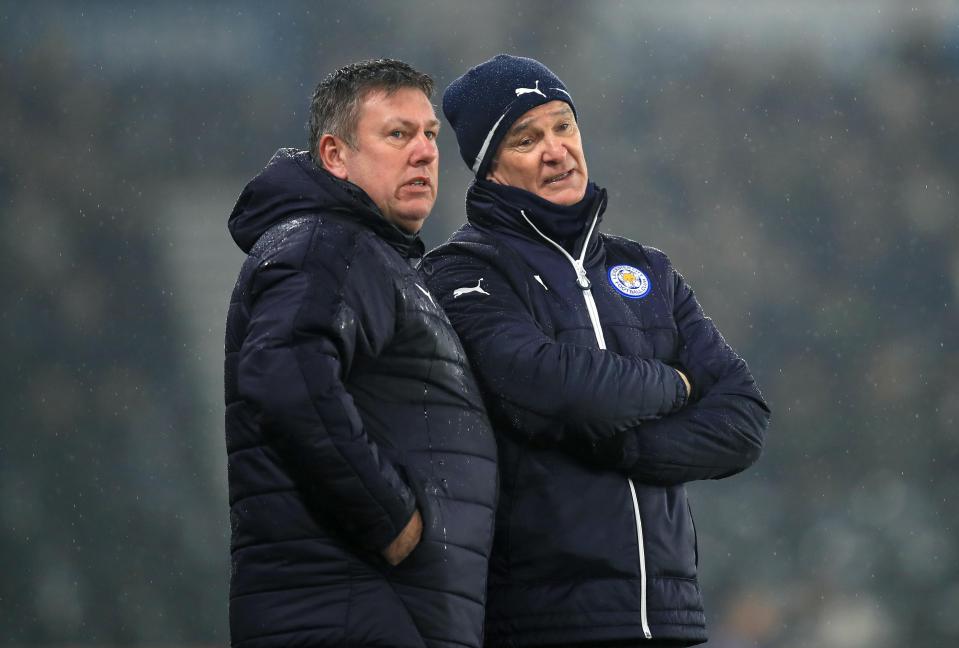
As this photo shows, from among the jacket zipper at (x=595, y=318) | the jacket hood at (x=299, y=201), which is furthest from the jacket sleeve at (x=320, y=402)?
the jacket zipper at (x=595, y=318)

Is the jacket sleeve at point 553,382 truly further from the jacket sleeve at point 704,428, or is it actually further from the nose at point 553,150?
the nose at point 553,150

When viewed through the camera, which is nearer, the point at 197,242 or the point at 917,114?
the point at 197,242

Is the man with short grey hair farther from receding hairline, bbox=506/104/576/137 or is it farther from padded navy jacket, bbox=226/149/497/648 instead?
receding hairline, bbox=506/104/576/137

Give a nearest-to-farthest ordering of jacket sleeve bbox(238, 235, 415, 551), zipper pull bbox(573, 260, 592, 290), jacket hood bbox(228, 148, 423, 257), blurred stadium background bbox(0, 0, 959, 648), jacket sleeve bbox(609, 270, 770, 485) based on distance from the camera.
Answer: jacket sleeve bbox(238, 235, 415, 551) < jacket hood bbox(228, 148, 423, 257) < jacket sleeve bbox(609, 270, 770, 485) < zipper pull bbox(573, 260, 592, 290) < blurred stadium background bbox(0, 0, 959, 648)

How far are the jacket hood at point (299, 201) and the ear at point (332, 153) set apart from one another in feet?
0.12

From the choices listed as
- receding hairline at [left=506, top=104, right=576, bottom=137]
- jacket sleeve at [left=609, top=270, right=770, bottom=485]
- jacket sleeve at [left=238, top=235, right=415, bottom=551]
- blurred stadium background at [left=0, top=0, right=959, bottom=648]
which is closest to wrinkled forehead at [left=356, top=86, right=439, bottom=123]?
receding hairline at [left=506, top=104, right=576, bottom=137]

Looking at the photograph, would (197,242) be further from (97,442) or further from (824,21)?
(824,21)

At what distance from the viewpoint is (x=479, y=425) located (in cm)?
176

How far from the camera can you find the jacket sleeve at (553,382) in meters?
1.83

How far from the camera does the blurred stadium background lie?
642 cm

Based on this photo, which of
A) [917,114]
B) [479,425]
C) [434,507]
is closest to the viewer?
[434,507]

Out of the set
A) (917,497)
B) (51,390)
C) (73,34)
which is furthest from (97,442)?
(917,497)

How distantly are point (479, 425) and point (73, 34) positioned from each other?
5.82 m

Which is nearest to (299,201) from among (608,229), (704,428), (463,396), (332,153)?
(332,153)
